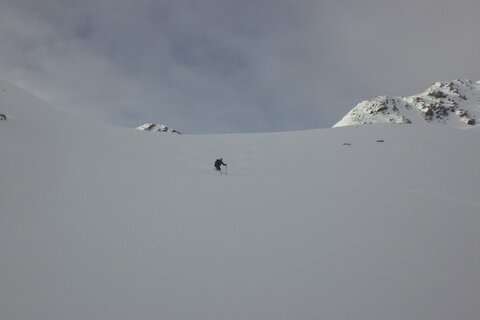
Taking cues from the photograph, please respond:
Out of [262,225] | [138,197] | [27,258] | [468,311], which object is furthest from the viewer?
[138,197]

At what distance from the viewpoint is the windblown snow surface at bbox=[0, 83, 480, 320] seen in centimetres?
517

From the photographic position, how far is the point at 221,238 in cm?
770

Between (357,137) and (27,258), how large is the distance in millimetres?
25650

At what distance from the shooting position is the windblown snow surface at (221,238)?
17.0ft

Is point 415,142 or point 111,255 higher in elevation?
point 415,142

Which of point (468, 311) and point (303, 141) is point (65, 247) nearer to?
point (468, 311)

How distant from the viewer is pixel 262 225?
873 centimetres

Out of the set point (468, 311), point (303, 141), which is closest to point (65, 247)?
point (468, 311)

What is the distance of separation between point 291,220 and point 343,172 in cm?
907

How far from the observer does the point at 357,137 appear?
26422mm

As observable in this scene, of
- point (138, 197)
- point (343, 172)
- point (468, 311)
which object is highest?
point (343, 172)

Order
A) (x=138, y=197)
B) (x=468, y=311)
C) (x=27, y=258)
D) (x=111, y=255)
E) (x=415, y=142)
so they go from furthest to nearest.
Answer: (x=415, y=142)
(x=138, y=197)
(x=111, y=255)
(x=27, y=258)
(x=468, y=311)

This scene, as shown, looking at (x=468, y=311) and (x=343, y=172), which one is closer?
(x=468, y=311)

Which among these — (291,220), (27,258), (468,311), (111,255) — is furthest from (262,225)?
(27,258)
